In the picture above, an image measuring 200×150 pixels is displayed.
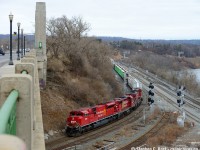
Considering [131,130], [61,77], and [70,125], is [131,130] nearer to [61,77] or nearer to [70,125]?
[70,125]

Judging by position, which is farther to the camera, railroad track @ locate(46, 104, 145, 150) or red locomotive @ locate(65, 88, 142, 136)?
red locomotive @ locate(65, 88, 142, 136)

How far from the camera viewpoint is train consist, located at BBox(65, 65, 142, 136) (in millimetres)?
30328

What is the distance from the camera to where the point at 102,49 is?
215 ft

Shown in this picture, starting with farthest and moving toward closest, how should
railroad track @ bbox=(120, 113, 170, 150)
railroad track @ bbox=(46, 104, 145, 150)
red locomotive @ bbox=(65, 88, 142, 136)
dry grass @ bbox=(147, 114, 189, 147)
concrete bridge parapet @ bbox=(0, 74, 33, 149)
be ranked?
dry grass @ bbox=(147, 114, 189, 147) < red locomotive @ bbox=(65, 88, 142, 136) < railroad track @ bbox=(120, 113, 170, 150) < railroad track @ bbox=(46, 104, 145, 150) < concrete bridge parapet @ bbox=(0, 74, 33, 149)

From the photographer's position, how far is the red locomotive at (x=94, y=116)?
99.5 feet

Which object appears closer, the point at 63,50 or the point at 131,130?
the point at 131,130

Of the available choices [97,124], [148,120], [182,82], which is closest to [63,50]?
[148,120]

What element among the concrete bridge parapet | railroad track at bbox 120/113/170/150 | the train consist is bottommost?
railroad track at bbox 120/113/170/150

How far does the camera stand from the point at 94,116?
32.6m

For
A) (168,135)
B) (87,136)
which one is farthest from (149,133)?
(87,136)

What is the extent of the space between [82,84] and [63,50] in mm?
10437

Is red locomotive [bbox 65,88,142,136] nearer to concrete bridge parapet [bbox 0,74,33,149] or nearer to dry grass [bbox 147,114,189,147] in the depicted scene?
dry grass [bbox 147,114,189,147]

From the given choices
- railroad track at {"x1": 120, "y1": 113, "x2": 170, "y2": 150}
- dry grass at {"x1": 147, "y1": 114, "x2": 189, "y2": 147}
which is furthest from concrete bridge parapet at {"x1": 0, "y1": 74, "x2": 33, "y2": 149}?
dry grass at {"x1": 147, "y1": 114, "x2": 189, "y2": 147}

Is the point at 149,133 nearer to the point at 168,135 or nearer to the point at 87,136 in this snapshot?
the point at 168,135
